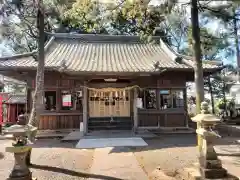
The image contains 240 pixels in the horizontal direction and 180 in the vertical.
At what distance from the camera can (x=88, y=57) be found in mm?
17172

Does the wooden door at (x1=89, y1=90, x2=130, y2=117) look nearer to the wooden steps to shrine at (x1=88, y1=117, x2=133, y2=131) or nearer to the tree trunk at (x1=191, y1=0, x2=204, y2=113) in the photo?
the wooden steps to shrine at (x1=88, y1=117, x2=133, y2=131)

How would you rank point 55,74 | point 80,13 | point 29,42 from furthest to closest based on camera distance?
point 29,42 → point 55,74 → point 80,13

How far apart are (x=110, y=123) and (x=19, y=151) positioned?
9.98 m

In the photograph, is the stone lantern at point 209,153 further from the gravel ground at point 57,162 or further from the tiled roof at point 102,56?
the tiled roof at point 102,56

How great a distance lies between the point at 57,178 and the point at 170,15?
5.39m

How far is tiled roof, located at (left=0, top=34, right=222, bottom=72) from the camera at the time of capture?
→ 1454cm

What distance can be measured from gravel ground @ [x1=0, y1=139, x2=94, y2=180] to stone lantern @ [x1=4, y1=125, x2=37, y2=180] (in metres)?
1.10

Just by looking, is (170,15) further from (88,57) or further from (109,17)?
(88,57)

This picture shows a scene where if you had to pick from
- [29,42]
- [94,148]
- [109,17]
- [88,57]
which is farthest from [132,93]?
[29,42]

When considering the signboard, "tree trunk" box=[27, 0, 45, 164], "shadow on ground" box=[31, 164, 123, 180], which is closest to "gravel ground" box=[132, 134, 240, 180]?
"shadow on ground" box=[31, 164, 123, 180]

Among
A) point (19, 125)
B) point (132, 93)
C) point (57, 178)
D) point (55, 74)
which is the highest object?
point (55, 74)

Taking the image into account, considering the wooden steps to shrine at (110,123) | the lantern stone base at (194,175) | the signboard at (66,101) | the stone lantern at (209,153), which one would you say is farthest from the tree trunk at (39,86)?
the wooden steps to shrine at (110,123)

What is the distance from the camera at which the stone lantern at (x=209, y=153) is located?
588 cm

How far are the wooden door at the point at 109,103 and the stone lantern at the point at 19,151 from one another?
31.6 ft
